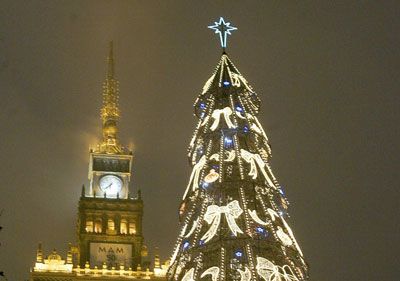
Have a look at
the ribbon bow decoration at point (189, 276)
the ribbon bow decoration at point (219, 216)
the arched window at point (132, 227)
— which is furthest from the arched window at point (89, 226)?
the ribbon bow decoration at point (219, 216)

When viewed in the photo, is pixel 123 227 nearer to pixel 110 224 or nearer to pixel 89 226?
pixel 110 224

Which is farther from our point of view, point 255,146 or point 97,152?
point 97,152

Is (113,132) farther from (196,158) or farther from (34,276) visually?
(196,158)

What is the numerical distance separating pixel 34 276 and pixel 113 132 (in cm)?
2582

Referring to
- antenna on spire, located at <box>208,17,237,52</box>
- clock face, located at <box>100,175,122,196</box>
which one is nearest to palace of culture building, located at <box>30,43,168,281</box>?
clock face, located at <box>100,175,122,196</box>

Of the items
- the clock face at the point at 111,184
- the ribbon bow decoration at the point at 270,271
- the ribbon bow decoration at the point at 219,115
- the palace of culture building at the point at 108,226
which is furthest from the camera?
the clock face at the point at 111,184

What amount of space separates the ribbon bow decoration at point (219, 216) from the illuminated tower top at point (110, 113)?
49.9 meters

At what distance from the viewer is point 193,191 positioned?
42312 millimetres

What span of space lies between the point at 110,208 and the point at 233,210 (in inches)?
1713

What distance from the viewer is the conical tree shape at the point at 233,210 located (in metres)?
39.6

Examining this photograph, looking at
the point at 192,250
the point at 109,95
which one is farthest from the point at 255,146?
the point at 109,95

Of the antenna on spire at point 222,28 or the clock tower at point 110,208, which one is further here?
the clock tower at point 110,208

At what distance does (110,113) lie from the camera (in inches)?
3649

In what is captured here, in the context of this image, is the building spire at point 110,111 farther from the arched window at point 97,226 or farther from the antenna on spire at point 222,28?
the antenna on spire at point 222,28
